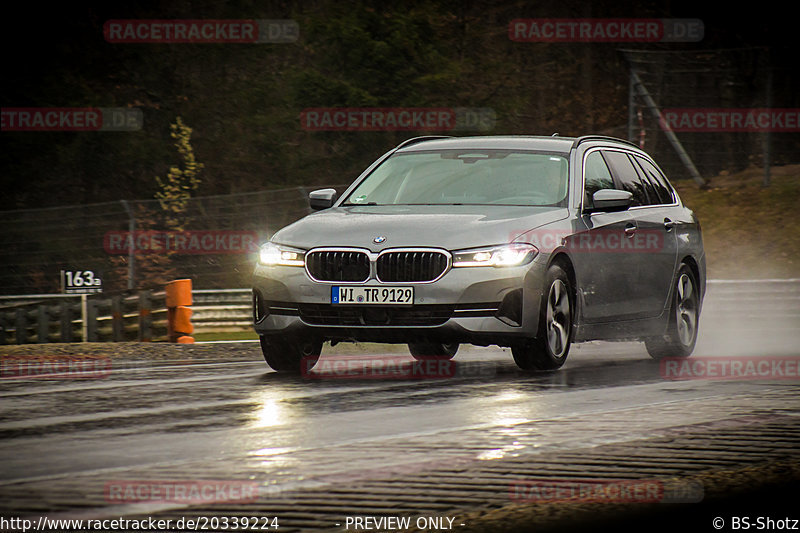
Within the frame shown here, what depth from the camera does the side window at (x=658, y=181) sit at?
1361 cm

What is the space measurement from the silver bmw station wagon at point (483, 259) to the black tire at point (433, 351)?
0.07ft

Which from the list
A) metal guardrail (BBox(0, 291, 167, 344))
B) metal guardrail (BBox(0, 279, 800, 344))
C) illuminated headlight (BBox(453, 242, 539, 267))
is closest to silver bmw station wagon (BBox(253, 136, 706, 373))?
illuminated headlight (BBox(453, 242, 539, 267))

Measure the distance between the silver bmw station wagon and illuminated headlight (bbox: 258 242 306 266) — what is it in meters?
0.01

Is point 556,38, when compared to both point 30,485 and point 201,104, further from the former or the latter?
point 30,485

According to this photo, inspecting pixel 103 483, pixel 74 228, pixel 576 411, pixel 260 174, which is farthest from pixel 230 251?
pixel 103 483

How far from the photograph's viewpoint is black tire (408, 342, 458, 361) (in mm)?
12891

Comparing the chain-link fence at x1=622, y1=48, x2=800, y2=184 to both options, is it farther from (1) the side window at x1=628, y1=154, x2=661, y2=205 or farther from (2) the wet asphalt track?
(2) the wet asphalt track

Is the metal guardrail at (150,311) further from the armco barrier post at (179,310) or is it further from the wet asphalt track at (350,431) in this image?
the wet asphalt track at (350,431)

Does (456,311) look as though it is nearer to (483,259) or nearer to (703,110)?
(483,259)

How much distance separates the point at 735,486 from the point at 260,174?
3688 centimetres

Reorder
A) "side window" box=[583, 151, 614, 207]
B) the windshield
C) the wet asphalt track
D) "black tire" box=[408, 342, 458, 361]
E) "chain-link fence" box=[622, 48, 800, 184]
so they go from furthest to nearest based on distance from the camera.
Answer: "chain-link fence" box=[622, 48, 800, 184], "black tire" box=[408, 342, 458, 361], "side window" box=[583, 151, 614, 207], the windshield, the wet asphalt track

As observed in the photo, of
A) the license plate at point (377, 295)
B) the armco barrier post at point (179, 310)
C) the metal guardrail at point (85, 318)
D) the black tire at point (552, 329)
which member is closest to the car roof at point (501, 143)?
the black tire at point (552, 329)

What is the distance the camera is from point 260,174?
42.2 metres

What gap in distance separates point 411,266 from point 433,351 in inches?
111
